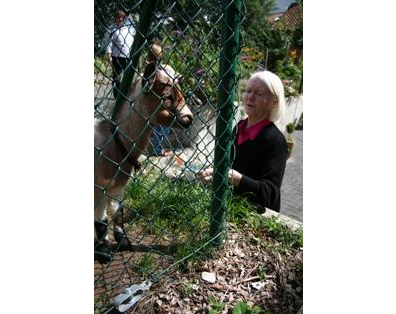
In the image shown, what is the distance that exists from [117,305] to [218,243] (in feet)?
2.49

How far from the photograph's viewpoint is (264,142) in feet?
10.3

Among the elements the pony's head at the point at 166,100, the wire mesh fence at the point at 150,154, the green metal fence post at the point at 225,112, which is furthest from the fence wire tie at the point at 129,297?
the pony's head at the point at 166,100

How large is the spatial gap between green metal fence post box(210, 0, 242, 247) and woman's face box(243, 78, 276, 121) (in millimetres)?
1225

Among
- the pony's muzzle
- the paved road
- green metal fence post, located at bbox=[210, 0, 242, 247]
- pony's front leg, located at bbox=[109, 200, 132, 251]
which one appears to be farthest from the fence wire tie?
the paved road

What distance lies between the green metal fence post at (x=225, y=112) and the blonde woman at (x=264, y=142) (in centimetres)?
83

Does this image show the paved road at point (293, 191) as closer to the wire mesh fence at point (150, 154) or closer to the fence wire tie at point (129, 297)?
the wire mesh fence at point (150, 154)

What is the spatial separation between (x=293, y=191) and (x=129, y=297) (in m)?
5.04

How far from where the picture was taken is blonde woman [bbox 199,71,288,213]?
311 cm

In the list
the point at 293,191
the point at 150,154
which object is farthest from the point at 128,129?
the point at 293,191

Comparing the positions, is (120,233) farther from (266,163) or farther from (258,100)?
(258,100)

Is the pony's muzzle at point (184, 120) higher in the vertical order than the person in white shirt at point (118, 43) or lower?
lower

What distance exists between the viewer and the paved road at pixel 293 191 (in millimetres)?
5521
